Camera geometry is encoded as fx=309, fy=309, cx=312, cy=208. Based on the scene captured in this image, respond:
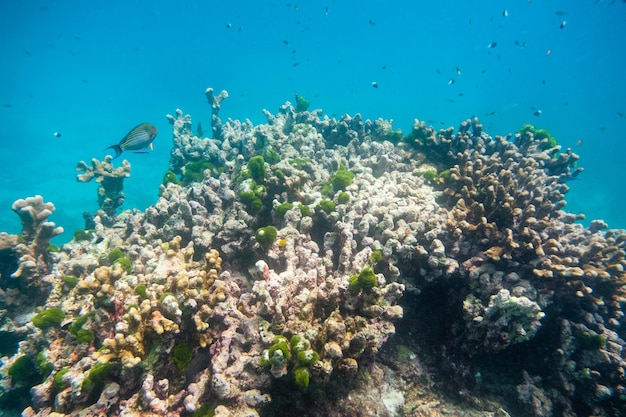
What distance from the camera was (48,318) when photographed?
4512 millimetres

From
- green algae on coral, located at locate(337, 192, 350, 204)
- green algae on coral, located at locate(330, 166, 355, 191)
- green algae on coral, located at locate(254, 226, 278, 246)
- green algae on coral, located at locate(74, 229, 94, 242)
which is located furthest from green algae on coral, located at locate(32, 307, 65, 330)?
green algae on coral, located at locate(330, 166, 355, 191)

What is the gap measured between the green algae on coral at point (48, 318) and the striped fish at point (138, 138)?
15.0 feet

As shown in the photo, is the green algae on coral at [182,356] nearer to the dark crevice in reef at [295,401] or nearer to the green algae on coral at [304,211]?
the dark crevice in reef at [295,401]

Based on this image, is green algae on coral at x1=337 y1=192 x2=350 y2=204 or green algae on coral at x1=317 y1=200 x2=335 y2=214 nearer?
green algae on coral at x1=317 y1=200 x2=335 y2=214

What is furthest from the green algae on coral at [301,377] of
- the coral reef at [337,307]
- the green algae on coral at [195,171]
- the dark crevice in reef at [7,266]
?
the dark crevice in reef at [7,266]

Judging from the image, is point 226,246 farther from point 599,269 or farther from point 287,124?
point 287,124

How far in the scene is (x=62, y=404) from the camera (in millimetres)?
3467

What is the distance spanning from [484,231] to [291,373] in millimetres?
4128

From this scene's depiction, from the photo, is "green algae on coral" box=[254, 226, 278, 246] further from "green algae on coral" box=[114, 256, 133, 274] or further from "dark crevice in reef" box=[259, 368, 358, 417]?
"green algae on coral" box=[114, 256, 133, 274]

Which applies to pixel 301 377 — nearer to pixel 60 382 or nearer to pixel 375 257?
pixel 375 257

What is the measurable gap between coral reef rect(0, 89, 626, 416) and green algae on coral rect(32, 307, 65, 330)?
0.03 meters

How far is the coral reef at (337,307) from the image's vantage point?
3617 millimetres

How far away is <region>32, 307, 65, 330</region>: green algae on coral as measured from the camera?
447cm

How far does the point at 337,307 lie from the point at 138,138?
23.3ft
